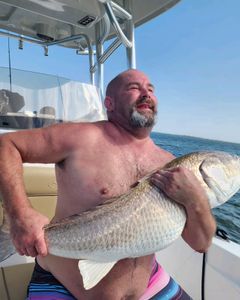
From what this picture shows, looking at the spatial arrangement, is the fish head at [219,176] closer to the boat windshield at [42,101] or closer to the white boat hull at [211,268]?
the white boat hull at [211,268]

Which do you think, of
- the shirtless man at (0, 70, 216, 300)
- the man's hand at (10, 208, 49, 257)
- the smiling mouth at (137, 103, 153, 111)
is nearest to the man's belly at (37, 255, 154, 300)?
the shirtless man at (0, 70, 216, 300)

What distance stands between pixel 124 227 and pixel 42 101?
2911mm

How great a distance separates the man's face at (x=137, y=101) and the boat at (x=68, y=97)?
138 cm

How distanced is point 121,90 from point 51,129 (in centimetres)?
55

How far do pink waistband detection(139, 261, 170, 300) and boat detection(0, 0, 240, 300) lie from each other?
2.29 feet

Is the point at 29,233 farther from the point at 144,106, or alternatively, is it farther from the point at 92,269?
the point at 144,106

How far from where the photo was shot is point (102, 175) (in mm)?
1936

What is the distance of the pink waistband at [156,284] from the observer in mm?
2102

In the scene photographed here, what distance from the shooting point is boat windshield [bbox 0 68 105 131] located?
154 inches

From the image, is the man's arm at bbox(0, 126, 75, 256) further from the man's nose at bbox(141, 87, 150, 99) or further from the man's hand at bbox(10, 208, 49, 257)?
the man's nose at bbox(141, 87, 150, 99)

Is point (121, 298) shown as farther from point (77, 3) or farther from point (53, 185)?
point (77, 3)

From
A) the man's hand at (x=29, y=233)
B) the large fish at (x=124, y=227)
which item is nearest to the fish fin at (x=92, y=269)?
the large fish at (x=124, y=227)

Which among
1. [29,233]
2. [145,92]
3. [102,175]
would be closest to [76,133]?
[102,175]

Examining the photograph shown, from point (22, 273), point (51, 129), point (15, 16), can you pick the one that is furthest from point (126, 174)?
point (15, 16)
